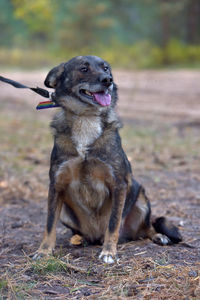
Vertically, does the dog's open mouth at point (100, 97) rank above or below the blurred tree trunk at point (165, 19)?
below

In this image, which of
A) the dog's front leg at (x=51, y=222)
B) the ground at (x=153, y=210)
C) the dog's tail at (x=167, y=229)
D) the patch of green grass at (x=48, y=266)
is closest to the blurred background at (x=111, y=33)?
the ground at (x=153, y=210)

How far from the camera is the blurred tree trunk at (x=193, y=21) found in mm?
35000

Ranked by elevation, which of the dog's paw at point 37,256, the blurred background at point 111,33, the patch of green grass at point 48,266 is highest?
the blurred background at point 111,33

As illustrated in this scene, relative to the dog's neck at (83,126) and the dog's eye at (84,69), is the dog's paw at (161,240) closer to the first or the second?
the dog's neck at (83,126)

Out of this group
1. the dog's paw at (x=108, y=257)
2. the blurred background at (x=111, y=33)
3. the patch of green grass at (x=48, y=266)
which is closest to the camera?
the patch of green grass at (x=48, y=266)

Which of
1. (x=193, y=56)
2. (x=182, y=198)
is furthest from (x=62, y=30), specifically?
(x=182, y=198)

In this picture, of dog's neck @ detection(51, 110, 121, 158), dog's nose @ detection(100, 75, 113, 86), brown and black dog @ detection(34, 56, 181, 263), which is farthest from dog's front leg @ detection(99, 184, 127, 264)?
dog's nose @ detection(100, 75, 113, 86)

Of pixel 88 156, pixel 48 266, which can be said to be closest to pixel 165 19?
pixel 88 156

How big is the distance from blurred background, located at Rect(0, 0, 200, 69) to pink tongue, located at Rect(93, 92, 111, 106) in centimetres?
2458

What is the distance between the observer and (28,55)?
4019cm

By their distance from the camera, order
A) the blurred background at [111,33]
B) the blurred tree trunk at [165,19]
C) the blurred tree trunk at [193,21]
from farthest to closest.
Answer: the blurred tree trunk at [193,21] < the blurred tree trunk at [165,19] < the blurred background at [111,33]

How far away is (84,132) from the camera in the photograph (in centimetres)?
436

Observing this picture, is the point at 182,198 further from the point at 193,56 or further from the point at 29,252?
the point at 193,56

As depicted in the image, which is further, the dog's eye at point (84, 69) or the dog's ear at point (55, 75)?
the dog's ear at point (55, 75)
